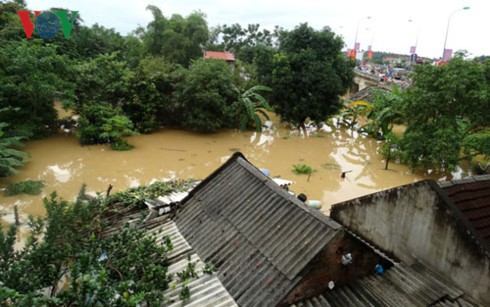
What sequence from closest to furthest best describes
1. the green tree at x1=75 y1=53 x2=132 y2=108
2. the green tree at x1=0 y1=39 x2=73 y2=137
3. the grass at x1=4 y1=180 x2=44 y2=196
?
1. the grass at x1=4 y1=180 x2=44 y2=196
2. the green tree at x1=0 y1=39 x2=73 y2=137
3. the green tree at x1=75 y1=53 x2=132 y2=108

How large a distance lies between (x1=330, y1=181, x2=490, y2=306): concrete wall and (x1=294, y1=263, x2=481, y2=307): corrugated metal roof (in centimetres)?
15

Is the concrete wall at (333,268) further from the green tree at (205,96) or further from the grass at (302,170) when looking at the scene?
the green tree at (205,96)

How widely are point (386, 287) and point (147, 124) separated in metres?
16.0

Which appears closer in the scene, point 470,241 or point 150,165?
point 470,241

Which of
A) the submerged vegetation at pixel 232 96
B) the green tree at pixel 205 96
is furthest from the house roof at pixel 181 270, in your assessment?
the green tree at pixel 205 96

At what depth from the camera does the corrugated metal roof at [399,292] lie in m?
4.27

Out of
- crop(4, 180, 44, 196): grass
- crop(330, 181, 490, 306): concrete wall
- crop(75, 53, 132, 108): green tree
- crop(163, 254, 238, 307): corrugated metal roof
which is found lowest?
crop(4, 180, 44, 196): grass

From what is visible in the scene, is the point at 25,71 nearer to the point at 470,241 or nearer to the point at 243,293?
the point at 243,293

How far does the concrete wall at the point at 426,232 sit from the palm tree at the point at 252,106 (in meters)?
13.6

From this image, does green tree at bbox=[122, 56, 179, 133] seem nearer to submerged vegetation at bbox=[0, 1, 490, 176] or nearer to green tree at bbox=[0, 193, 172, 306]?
submerged vegetation at bbox=[0, 1, 490, 176]

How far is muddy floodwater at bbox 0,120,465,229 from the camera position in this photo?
12664 millimetres

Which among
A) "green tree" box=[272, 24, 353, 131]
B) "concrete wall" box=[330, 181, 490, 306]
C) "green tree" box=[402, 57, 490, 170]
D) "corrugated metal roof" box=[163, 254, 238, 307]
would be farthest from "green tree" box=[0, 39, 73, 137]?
"green tree" box=[402, 57, 490, 170]

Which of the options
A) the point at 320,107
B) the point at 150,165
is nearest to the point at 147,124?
the point at 150,165

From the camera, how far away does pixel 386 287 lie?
15.2ft
